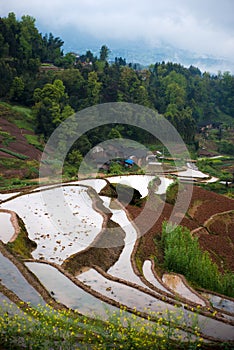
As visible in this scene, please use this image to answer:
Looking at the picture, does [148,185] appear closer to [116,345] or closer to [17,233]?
[17,233]

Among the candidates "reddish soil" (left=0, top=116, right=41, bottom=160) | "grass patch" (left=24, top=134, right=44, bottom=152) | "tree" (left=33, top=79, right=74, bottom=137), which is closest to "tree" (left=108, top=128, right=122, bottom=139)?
"tree" (left=33, top=79, right=74, bottom=137)

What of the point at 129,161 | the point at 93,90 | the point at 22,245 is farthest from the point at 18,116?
the point at 22,245

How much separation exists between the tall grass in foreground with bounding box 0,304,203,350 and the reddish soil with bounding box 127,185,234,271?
19.7ft

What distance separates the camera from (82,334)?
861 centimetres

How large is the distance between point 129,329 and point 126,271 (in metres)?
4.83

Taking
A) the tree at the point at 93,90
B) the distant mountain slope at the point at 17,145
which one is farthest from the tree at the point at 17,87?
the tree at the point at 93,90

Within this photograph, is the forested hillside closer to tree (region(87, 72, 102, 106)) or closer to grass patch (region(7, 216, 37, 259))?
tree (region(87, 72, 102, 106))

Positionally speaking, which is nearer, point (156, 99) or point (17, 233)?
point (17, 233)

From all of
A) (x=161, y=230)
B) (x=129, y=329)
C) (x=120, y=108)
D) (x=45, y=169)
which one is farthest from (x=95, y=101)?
(x=129, y=329)

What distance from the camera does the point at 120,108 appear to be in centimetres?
5047

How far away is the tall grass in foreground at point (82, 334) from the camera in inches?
317

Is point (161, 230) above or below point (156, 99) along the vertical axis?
below

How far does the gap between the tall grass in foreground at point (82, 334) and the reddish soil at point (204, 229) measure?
19.7 ft

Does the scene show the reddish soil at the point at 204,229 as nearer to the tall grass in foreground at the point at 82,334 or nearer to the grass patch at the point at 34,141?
the tall grass in foreground at the point at 82,334
